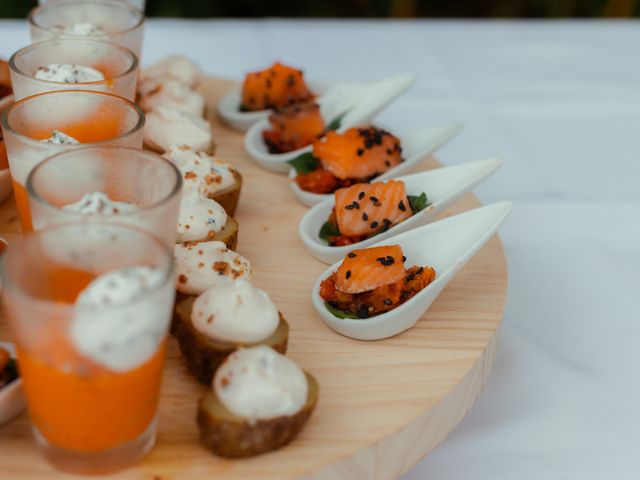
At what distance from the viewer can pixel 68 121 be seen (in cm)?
136

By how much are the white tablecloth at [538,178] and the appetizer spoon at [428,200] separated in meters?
0.33

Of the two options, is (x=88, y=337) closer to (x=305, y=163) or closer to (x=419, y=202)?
(x=419, y=202)

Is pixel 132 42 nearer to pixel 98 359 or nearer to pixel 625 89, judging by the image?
pixel 98 359

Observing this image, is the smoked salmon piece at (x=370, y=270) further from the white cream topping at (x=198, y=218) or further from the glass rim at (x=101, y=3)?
the glass rim at (x=101, y=3)

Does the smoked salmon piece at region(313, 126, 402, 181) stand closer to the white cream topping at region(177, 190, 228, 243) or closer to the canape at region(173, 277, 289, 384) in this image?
the white cream topping at region(177, 190, 228, 243)

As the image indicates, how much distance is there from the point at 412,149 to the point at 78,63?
0.65m

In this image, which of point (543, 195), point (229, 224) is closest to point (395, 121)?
point (543, 195)

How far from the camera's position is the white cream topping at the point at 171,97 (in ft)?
6.05

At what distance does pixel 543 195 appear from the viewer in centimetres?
222

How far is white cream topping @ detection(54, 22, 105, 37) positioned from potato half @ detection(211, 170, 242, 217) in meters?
0.41

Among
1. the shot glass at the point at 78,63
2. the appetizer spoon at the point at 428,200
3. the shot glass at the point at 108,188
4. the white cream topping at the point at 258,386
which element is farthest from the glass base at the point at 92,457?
the shot glass at the point at 78,63

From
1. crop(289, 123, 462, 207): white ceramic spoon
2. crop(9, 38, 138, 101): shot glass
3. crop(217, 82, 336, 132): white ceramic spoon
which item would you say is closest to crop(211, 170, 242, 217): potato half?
crop(289, 123, 462, 207): white ceramic spoon

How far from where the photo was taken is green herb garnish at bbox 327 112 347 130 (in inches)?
75.6

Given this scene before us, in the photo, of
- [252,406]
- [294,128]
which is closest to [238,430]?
[252,406]
